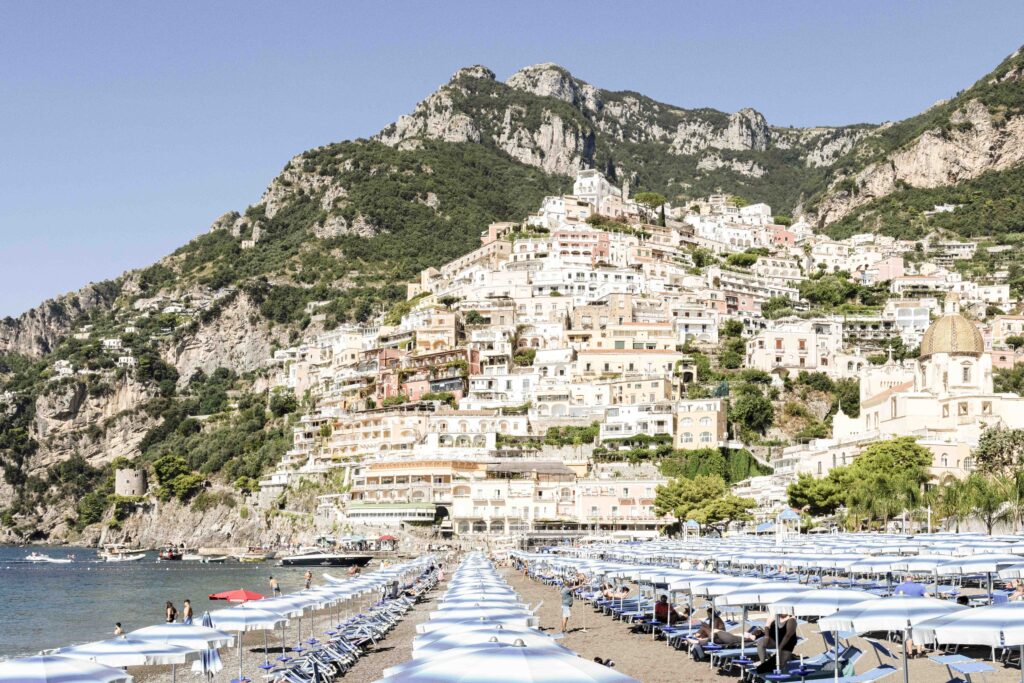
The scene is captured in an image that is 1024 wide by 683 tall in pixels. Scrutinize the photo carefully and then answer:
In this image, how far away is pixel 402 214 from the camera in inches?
7264

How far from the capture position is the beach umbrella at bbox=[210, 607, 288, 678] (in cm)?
2434

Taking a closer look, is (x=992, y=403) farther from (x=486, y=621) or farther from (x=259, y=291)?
(x=259, y=291)

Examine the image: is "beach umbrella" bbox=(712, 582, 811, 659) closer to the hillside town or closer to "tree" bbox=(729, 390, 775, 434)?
the hillside town

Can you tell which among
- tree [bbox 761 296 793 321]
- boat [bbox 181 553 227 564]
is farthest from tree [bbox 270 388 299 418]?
tree [bbox 761 296 793 321]

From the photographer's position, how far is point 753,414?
303ft

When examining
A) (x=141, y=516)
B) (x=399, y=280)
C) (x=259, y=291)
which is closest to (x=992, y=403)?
(x=141, y=516)

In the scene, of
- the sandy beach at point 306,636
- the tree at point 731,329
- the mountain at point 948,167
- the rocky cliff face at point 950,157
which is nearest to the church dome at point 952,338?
the tree at point 731,329

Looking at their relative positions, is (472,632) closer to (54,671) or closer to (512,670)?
(54,671)

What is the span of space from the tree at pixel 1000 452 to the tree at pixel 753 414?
2848 cm

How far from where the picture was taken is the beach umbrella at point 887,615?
1588cm

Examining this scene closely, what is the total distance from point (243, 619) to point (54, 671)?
10259mm

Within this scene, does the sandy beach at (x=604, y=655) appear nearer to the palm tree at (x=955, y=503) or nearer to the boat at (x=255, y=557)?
the palm tree at (x=955, y=503)

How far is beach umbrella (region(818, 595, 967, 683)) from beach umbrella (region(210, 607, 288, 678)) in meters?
13.4

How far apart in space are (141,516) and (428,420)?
42.4 meters
